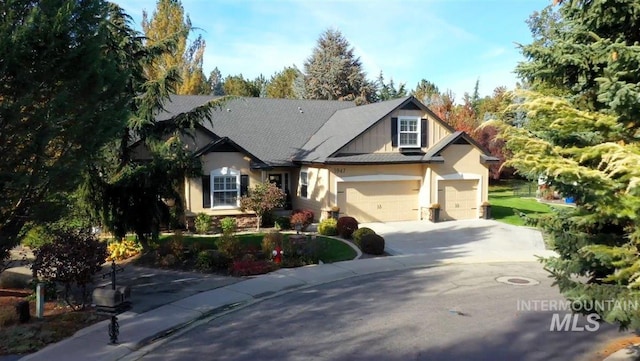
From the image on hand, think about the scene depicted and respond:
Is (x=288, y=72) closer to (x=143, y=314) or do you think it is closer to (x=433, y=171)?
(x=433, y=171)

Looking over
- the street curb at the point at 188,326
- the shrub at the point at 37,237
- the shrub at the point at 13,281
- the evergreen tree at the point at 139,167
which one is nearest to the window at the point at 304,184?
the evergreen tree at the point at 139,167

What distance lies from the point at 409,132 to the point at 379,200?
13.1 ft

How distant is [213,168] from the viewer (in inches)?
905

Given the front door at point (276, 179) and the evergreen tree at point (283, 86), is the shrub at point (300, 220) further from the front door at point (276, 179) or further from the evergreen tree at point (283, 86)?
the evergreen tree at point (283, 86)

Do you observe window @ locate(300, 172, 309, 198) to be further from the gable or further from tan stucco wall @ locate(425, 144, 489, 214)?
tan stucco wall @ locate(425, 144, 489, 214)

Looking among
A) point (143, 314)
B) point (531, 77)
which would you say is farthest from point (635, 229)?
point (143, 314)

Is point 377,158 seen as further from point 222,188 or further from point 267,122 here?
point 267,122

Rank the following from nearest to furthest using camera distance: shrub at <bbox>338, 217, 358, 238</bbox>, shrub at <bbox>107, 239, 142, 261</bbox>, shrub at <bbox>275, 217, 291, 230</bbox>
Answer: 1. shrub at <bbox>107, 239, 142, 261</bbox>
2. shrub at <bbox>338, 217, 358, 238</bbox>
3. shrub at <bbox>275, 217, 291, 230</bbox>

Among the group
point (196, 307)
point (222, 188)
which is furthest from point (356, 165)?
point (196, 307)

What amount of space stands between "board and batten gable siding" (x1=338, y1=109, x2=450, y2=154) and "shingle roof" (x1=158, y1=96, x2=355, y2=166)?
377cm

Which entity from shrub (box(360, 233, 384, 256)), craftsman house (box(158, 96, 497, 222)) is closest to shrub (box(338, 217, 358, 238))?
shrub (box(360, 233, 384, 256))

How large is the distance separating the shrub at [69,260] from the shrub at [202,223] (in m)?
9.97

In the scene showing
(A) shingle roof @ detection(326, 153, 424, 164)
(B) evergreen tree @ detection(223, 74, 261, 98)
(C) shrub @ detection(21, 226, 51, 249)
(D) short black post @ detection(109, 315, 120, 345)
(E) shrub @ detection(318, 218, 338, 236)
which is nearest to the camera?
(D) short black post @ detection(109, 315, 120, 345)

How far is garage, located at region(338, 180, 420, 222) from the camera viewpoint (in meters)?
24.3
